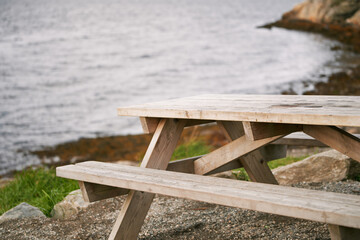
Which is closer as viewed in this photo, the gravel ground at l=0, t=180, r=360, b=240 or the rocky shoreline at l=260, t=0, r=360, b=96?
the gravel ground at l=0, t=180, r=360, b=240

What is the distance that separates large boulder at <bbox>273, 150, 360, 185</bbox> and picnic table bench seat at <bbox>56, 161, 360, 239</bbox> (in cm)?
214

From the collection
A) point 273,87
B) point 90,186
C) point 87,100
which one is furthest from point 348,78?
point 90,186

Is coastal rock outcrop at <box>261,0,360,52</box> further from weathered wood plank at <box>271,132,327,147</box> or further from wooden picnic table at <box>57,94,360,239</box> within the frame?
wooden picnic table at <box>57,94,360,239</box>

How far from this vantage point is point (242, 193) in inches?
69.2

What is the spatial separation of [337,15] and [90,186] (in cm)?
2581

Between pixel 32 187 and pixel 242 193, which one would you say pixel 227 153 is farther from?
pixel 32 187

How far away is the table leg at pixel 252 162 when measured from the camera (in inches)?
113

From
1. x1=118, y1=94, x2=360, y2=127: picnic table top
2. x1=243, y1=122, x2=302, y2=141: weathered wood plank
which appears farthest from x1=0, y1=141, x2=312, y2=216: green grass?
x1=243, y1=122, x2=302, y2=141: weathered wood plank

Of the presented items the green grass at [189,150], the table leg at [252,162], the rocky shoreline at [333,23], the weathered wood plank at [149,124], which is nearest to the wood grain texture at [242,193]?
the weathered wood plank at [149,124]

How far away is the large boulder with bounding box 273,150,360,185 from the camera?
386 cm

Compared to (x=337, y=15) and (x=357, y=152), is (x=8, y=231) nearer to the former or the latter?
(x=357, y=152)

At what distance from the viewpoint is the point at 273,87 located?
49.4ft

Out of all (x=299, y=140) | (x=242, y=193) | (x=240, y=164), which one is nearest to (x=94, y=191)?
(x=242, y=193)

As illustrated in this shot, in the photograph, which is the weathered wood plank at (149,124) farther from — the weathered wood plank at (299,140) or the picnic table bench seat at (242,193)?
the weathered wood plank at (299,140)
